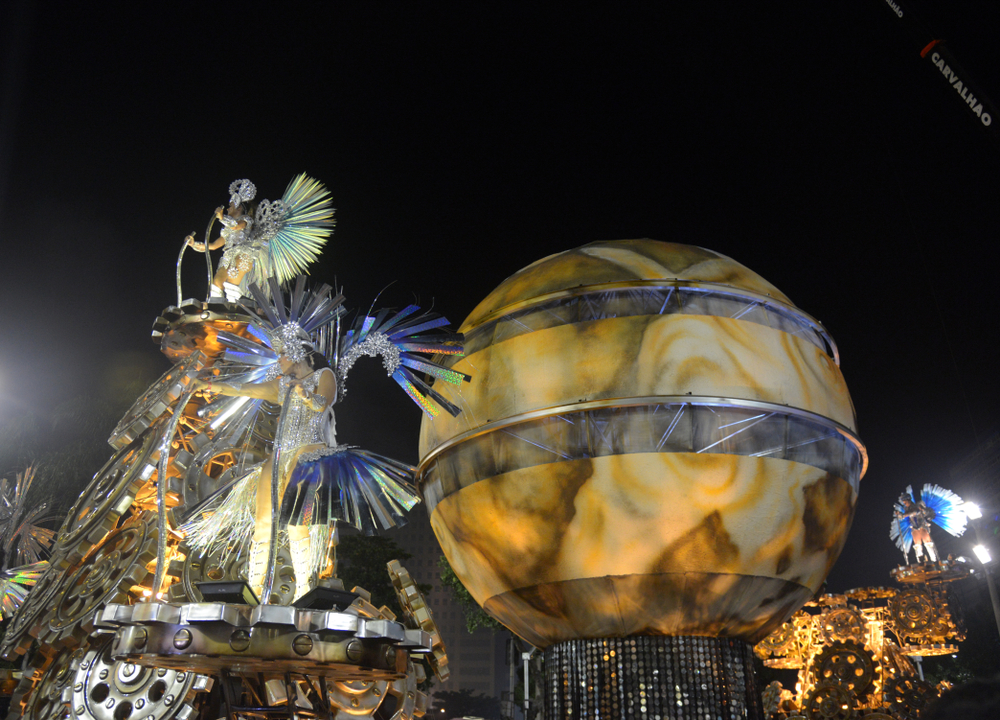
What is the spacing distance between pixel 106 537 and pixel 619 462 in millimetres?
5569

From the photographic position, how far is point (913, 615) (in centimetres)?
1258

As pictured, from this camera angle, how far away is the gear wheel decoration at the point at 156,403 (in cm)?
807

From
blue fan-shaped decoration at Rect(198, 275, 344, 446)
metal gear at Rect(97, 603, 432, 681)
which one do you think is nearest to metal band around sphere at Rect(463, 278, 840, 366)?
blue fan-shaped decoration at Rect(198, 275, 344, 446)

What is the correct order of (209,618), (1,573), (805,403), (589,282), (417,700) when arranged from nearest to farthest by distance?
1. (209,618)
2. (805,403)
3. (589,282)
4. (417,700)
5. (1,573)

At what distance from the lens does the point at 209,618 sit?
3684mm

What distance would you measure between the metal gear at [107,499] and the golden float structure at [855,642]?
29.2 feet

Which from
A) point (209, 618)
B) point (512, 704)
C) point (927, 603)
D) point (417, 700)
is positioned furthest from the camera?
point (512, 704)

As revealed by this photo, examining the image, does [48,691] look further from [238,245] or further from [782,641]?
[782,641]

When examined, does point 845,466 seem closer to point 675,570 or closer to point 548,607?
point 675,570

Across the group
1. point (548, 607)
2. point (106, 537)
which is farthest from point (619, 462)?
point (106, 537)

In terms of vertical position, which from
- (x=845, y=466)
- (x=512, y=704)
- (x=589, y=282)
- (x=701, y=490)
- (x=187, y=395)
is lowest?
(x=512, y=704)

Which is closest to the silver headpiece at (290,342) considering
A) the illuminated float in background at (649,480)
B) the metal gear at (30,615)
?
the illuminated float in background at (649,480)

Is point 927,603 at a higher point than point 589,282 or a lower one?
lower

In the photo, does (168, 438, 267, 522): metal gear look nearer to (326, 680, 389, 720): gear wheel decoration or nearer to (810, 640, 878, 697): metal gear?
(326, 680, 389, 720): gear wheel decoration
